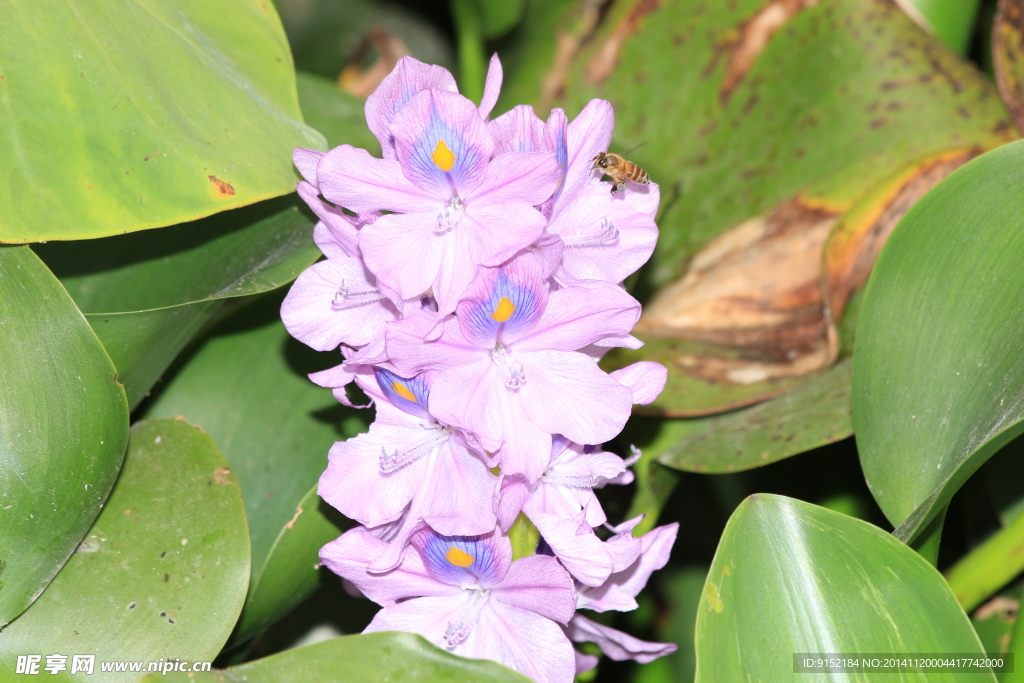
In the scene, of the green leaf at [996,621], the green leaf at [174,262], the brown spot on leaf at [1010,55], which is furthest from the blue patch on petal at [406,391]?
the brown spot on leaf at [1010,55]

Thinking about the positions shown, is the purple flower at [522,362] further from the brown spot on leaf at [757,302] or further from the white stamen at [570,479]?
the brown spot on leaf at [757,302]

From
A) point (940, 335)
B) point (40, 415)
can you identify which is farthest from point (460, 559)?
point (940, 335)

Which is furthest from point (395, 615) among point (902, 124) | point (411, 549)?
point (902, 124)

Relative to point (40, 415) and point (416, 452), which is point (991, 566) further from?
point (40, 415)

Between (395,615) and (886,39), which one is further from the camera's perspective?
(886,39)

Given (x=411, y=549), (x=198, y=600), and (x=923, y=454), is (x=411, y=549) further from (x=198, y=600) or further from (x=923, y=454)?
(x=923, y=454)
